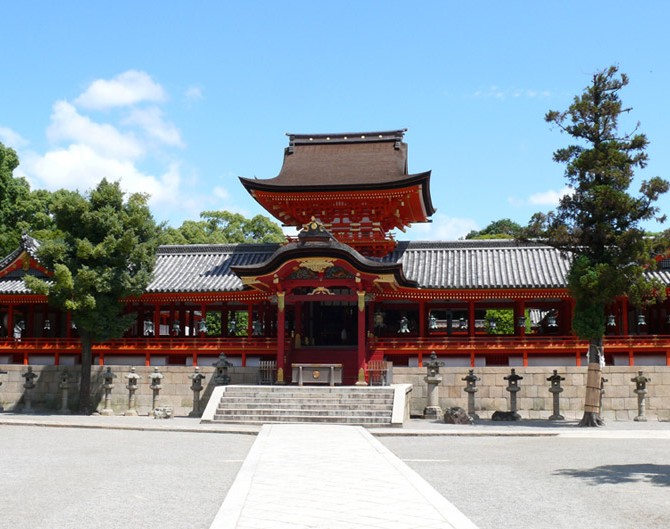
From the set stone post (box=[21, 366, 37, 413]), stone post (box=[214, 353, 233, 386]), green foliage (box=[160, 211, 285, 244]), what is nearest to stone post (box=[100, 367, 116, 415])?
stone post (box=[21, 366, 37, 413])

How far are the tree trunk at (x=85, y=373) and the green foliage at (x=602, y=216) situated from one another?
17.3m

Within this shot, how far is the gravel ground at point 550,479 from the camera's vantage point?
977cm

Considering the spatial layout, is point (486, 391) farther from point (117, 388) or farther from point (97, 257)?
point (97, 257)

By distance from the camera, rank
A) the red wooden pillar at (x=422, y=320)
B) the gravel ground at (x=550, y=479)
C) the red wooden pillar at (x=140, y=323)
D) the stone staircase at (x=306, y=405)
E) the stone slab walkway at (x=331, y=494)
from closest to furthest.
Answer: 1. the stone slab walkway at (x=331, y=494)
2. the gravel ground at (x=550, y=479)
3. the stone staircase at (x=306, y=405)
4. the red wooden pillar at (x=422, y=320)
5. the red wooden pillar at (x=140, y=323)

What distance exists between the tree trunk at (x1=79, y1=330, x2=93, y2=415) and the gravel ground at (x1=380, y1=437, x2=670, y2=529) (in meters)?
14.8

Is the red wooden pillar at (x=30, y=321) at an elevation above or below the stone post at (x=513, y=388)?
above

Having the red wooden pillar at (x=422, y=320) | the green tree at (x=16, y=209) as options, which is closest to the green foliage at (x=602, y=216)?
the red wooden pillar at (x=422, y=320)

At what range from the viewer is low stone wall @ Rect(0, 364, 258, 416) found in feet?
98.4

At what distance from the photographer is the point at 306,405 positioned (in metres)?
24.7

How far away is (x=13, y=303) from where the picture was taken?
111ft

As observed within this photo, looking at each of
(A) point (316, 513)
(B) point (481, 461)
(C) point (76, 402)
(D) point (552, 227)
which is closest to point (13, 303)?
(C) point (76, 402)

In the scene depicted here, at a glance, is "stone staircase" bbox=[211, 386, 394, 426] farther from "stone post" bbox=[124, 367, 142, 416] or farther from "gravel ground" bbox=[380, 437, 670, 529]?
"stone post" bbox=[124, 367, 142, 416]

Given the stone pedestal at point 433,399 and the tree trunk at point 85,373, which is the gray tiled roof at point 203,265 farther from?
the stone pedestal at point 433,399

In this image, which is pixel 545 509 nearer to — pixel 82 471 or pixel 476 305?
pixel 82 471
